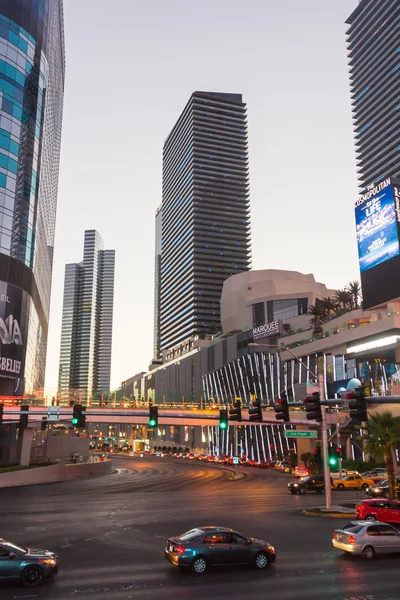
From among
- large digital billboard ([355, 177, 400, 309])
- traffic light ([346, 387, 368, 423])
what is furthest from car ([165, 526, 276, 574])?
large digital billboard ([355, 177, 400, 309])

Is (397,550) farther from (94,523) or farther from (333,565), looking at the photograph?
(94,523)

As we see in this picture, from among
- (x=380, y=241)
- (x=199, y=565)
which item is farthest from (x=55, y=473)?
(x=199, y=565)

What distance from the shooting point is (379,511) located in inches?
1067

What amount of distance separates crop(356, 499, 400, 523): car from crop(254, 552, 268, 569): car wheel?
34.2 ft

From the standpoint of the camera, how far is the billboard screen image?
6388 centimetres

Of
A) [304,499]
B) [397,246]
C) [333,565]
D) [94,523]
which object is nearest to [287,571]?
[333,565]

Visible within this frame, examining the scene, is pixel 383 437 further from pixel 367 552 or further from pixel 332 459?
pixel 367 552

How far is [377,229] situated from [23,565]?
6020cm

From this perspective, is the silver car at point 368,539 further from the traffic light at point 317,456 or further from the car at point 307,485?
the traffic light at point 317,456

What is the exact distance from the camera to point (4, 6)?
69312mm

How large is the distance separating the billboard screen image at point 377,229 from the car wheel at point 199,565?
171ft

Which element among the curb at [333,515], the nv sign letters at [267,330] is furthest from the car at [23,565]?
the nv sign letters at [267,330]

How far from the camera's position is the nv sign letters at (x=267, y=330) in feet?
413

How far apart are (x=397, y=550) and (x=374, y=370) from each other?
59407mm
